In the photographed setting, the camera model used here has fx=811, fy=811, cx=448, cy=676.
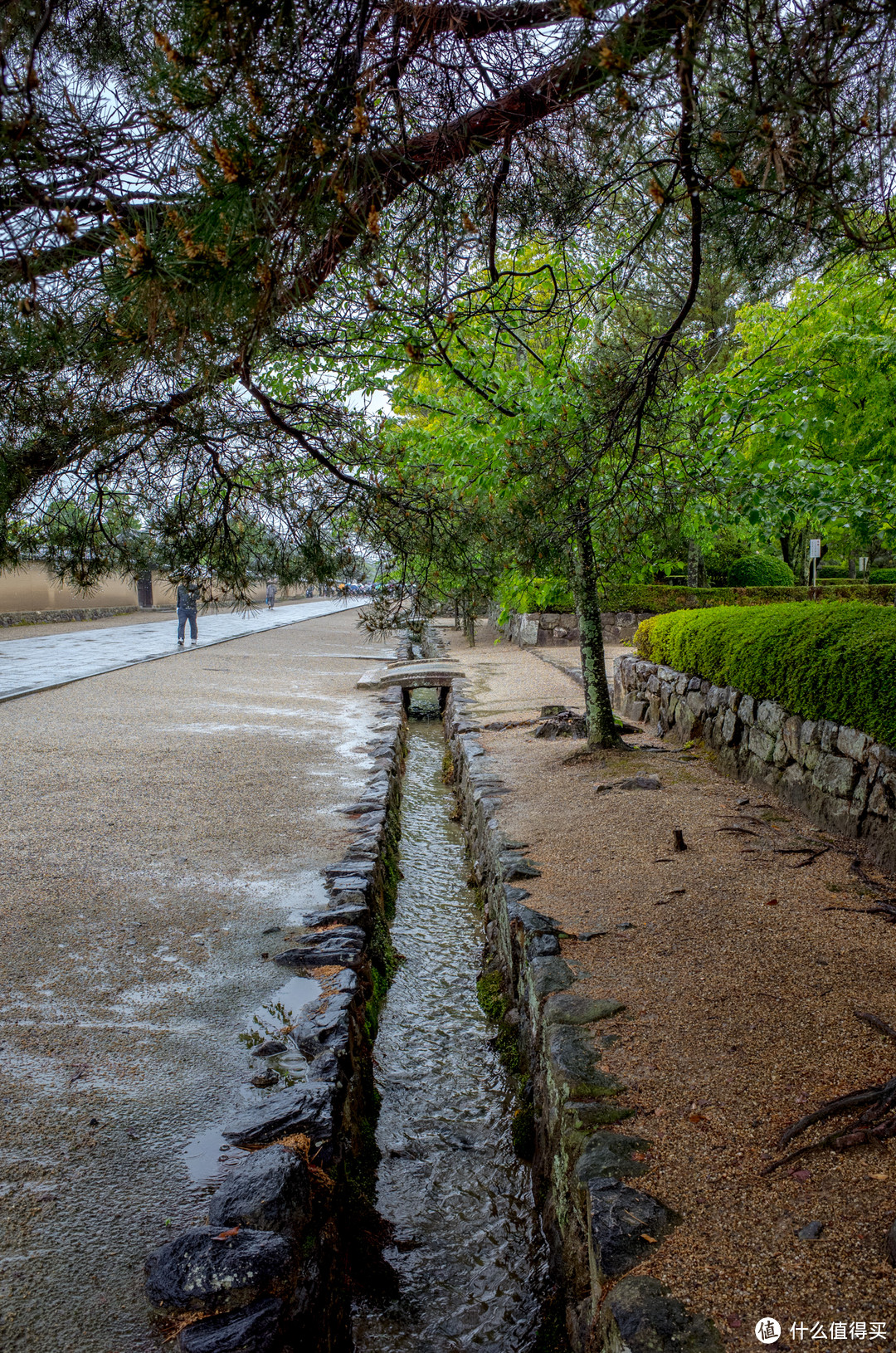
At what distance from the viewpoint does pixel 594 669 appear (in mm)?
7160

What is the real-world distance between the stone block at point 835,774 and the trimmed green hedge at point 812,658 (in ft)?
0.79

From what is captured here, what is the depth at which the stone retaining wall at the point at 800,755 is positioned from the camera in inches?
173

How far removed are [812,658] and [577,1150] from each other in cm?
383

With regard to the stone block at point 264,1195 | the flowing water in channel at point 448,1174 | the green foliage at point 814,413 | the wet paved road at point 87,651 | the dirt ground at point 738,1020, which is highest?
the green foliage at point 814,413

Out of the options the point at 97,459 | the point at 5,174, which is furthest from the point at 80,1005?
the point at 5,174

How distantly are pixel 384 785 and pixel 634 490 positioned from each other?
356 centimetres

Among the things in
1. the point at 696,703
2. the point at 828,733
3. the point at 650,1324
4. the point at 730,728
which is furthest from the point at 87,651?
the point at 650,1324

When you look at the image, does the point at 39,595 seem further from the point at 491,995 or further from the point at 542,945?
the point at 542,945

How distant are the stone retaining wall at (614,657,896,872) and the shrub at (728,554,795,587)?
13.8m

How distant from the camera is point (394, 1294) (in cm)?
257

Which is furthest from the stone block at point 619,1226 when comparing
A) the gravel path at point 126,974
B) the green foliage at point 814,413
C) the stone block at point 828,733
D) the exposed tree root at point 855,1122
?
the green foliage at point 814,413

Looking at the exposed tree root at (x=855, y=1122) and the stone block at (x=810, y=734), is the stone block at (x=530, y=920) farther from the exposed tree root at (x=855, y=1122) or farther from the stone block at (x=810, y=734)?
the stone block at (x=810, y=734)

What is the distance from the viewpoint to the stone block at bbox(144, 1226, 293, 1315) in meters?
1.94

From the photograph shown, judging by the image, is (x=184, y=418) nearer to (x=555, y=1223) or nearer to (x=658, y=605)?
(x=555, y=1223)
